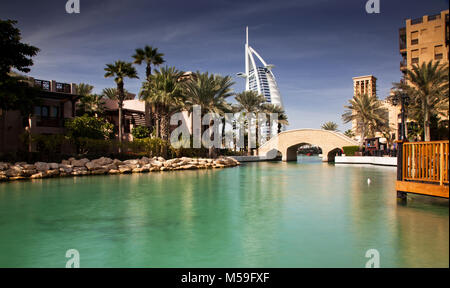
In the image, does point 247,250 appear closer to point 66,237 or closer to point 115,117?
point 66,237

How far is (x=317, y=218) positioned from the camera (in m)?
8.51

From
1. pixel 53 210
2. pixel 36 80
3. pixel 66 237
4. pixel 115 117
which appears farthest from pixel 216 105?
pixel 66 237

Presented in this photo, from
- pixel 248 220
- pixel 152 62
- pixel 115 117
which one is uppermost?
pixel 152 62

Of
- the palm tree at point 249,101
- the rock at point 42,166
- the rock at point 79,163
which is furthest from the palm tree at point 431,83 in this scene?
the palm tree at point 249,101

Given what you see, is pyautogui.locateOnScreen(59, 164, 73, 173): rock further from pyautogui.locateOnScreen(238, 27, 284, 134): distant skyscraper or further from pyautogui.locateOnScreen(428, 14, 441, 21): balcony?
pyautogui.locateOnScreen(238, 27, 284, 134): distant skyscraper

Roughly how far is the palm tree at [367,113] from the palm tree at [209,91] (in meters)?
18.4

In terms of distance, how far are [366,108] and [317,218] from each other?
4057 cm

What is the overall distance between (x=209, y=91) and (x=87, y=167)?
16.7 m

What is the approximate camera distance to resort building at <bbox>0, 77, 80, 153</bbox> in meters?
26.3

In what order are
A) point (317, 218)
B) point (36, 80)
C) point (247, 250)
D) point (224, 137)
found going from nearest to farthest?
1. point (247, 250)
2. point (317, 218)
3. point (36, 80)
4. point (224, 137)

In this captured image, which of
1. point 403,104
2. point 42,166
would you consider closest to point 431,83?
point 403,104

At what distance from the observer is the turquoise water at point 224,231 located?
544 centimetres

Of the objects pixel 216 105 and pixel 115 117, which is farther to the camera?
pixel 115 117

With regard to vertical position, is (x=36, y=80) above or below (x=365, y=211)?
above
